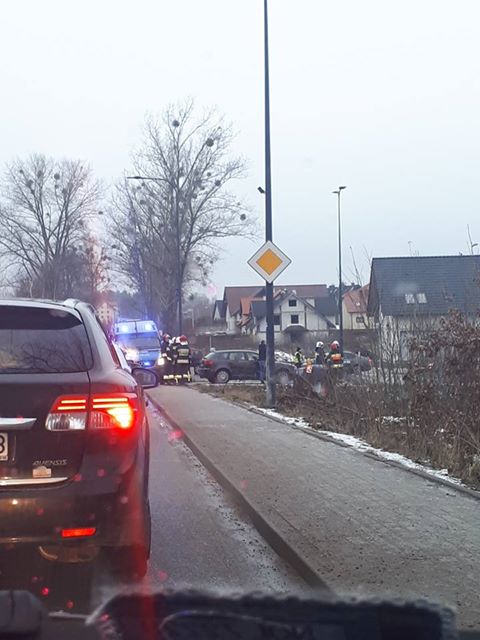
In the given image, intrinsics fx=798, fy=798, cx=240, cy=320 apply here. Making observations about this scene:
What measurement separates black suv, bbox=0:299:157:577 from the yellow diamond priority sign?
35.8ft

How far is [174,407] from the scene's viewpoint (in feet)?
58.6

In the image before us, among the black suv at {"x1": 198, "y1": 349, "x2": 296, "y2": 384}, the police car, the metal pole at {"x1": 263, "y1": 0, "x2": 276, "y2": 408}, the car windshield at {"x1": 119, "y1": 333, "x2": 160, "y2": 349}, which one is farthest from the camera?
the car windshield at {"x1": 119, "y1": 333, "x2": 160, "y2": 349}

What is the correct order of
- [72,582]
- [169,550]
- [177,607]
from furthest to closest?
[169,550] < [72,582] < [177,607]

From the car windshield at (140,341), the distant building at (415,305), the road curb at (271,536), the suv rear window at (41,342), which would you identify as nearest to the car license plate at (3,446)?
the suv rear window at (41,342)

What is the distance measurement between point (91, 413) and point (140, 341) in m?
29.4

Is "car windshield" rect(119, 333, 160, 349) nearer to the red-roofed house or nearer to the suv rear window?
the suv rear window

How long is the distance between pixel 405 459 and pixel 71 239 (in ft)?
184

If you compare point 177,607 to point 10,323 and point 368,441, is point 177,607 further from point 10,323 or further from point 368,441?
point 368,441

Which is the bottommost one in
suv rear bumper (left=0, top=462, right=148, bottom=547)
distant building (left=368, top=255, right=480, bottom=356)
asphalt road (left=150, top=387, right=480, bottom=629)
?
asphalt road (left=150, top=387, right=480, bottom=629)

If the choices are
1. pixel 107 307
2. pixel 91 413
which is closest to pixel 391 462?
pixel 91 413

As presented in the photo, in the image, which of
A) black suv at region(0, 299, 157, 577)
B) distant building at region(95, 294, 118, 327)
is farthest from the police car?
black suv at region(0, 299, 157, 577)

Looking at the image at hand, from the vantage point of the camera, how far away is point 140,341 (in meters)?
33.3

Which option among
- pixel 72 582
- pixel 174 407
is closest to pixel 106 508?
pixel 72 582

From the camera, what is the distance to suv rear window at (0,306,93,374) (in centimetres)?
424
